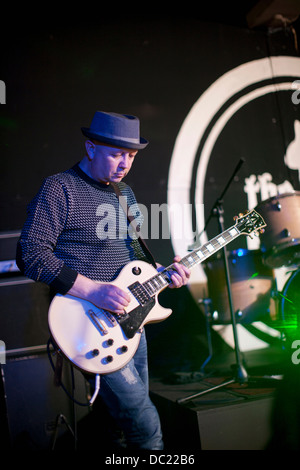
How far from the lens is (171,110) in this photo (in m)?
4.70

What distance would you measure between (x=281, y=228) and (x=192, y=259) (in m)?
1.26

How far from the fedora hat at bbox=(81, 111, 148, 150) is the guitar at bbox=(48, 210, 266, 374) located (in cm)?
68

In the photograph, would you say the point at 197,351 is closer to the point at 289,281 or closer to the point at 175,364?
the point at 175,364

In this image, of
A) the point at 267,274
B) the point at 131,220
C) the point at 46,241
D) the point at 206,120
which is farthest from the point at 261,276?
the point at 46,241

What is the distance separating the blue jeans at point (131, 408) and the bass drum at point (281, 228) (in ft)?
6.41

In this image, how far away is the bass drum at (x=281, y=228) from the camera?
3.48 m

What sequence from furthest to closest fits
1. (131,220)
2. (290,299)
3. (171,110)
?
(171,110) → (290,299) → (131,220)

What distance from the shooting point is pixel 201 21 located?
505 cm

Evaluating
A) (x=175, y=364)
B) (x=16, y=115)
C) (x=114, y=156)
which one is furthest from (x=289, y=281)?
(x=16, y=115)

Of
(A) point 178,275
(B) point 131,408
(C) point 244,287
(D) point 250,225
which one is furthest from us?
(C) point 244,287

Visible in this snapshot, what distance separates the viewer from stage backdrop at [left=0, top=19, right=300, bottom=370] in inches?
162

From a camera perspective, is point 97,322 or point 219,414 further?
point 219,414

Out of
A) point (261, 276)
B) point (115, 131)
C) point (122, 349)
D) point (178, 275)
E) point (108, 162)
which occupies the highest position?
point (115, 131)

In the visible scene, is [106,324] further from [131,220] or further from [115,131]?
[115,131]
